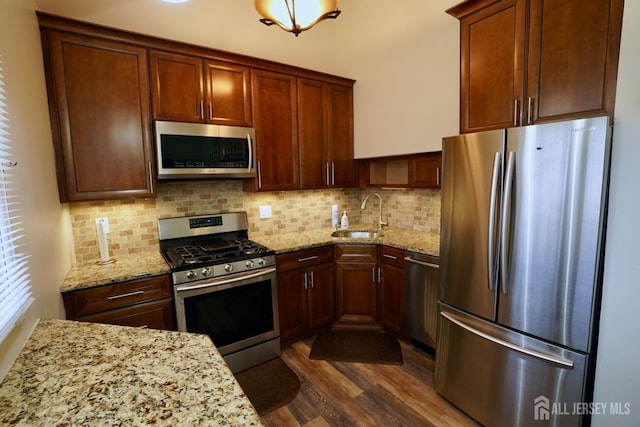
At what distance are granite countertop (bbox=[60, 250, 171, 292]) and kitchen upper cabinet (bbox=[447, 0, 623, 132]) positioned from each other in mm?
2342

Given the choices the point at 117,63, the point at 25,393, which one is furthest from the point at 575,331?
the point at 117,63

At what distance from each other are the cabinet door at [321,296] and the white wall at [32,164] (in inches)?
69.8

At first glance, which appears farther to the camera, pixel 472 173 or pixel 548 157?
pixel 472 173

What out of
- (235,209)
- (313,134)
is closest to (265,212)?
(235,209)

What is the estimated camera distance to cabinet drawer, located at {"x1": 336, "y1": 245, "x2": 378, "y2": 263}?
9.25ft

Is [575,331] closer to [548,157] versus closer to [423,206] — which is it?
[548,157]

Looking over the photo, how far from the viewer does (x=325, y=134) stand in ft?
10.3

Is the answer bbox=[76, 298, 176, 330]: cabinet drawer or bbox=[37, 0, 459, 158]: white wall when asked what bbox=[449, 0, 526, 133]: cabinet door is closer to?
bbox=[37, 0, 459, 158]: white wall

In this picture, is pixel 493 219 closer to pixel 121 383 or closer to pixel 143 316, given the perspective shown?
pixel 121 383

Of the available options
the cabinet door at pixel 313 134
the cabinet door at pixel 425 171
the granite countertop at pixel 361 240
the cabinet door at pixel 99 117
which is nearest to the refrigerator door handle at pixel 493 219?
the granite countertop at pixel 361 240

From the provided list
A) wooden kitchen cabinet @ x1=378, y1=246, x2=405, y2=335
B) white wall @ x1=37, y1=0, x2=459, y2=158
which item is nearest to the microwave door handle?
white wall @ x1=37, y1=0, x2=459, y2=158

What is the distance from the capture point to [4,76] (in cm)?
117

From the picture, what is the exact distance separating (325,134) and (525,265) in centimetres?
217

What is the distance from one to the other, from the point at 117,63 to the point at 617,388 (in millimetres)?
3403
